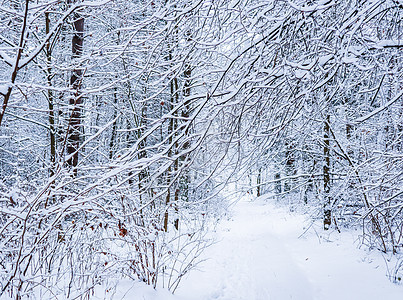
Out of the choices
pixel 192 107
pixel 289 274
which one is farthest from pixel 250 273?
pixel 192 107

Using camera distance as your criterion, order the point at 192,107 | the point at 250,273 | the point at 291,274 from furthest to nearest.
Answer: the point at 250,273
the point at 291,274
the point at 192,107

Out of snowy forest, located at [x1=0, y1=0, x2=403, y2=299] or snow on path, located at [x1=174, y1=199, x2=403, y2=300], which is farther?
snow on path, located at [x1=174, y1=199, x2=403, y2=300]

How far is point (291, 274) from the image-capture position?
224 inches

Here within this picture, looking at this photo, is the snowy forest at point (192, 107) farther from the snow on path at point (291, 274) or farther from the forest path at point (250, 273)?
the forest path at point (250, 273)

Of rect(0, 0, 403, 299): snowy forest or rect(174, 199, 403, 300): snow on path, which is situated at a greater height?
rect(0, 0, 403, 299): snowy forest

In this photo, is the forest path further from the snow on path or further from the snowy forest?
the snowy forest

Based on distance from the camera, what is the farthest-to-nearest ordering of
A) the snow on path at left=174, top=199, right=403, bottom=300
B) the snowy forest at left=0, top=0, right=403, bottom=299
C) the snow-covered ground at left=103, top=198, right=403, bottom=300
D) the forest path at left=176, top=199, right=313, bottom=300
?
the forest path at left=176, top=199, right=313, bottom=300, the snow on path at left=174, top=199, right=403, bottom=300, the snow-covered ground at left=103, top=198, right=403, bottom=300, the snowy forest at left=0, top=0, right=403, bottom=299

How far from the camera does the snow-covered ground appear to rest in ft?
14.4

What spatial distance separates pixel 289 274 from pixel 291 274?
1.6 inches

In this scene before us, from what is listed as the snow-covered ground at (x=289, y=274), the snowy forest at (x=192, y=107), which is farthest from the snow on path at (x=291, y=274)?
the snowy forest at (x=192, y=107)

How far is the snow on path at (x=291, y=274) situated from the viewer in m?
4.54

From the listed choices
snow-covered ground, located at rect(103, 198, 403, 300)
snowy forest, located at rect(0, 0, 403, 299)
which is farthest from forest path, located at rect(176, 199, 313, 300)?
snowy forest, located at rect(0, 0, 403, 299)

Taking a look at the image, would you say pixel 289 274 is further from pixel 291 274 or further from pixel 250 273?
pixel 250 273

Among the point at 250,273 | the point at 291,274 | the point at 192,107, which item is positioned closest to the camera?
the point at 192,107
